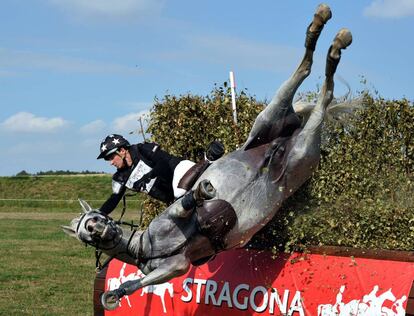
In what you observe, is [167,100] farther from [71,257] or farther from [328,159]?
[71,257]

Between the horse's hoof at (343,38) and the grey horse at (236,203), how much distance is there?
0.35 m

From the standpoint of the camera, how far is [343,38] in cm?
615

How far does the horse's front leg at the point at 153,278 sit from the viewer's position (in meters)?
6.46

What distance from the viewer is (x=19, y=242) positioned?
62.1ft

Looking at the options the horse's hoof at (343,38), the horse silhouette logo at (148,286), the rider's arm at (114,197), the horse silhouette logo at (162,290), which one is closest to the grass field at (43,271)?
the horse silhouette logo at (148,286)

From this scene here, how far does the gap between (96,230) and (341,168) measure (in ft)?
9.23

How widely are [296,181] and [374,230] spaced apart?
0.88 metres

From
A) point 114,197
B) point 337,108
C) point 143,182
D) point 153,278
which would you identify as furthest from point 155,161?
point 337,108

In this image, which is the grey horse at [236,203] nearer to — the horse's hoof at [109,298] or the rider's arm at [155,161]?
the horse's hoof at [109,298]

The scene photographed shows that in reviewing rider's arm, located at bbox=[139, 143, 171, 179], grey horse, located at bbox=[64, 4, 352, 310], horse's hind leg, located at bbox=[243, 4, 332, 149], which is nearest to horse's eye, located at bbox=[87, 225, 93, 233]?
grey horse, located at bbox=[64, 4, 352, 310]

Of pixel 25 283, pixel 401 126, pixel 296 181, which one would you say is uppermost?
pixel 401 126

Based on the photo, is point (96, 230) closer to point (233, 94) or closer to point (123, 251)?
point (123, 251)

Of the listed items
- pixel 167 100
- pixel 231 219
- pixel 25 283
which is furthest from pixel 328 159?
pixel 25 283

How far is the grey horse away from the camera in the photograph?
6.61m
